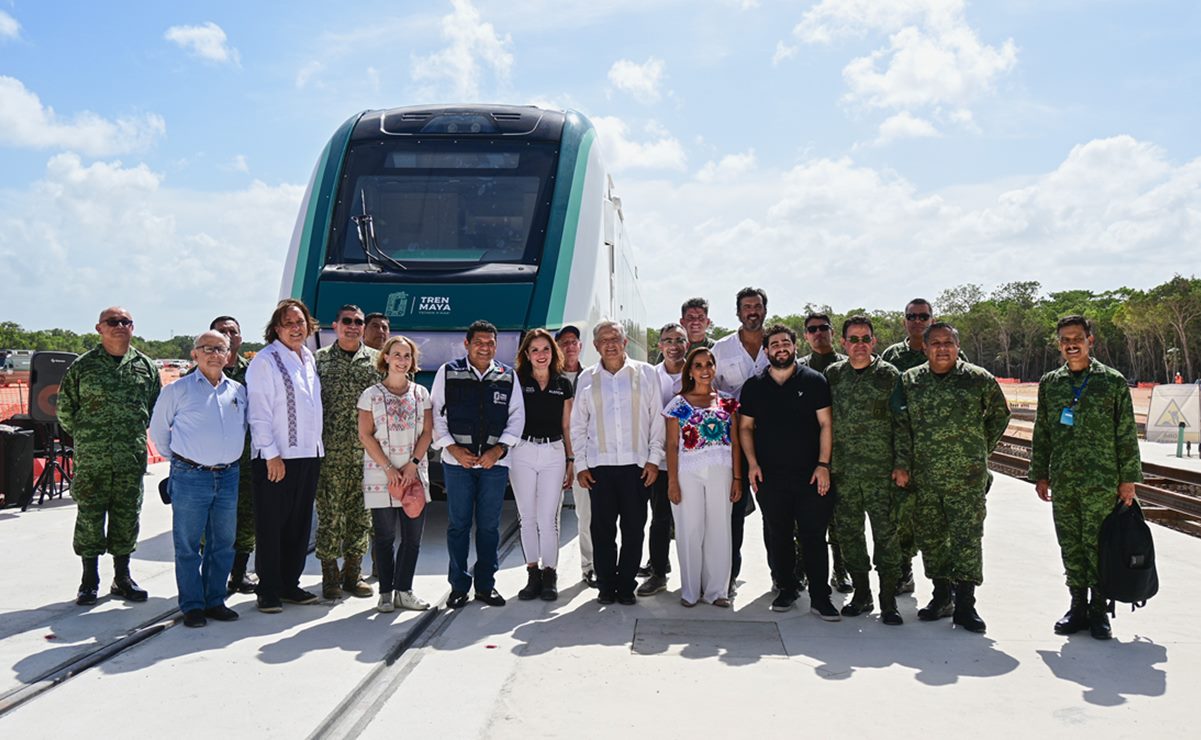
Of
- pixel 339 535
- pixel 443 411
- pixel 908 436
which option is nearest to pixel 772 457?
pixel 908 436

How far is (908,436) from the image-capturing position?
5539mm

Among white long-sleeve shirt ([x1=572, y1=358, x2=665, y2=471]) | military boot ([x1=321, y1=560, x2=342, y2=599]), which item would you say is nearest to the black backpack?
white long-sleeve shirt ([x1=572, y1=358, x2=665, y2=471])

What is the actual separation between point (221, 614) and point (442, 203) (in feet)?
13.8

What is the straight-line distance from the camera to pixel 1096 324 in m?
57.4

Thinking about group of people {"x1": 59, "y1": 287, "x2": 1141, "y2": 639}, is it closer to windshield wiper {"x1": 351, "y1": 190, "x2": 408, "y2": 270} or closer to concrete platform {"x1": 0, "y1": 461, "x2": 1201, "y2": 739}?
concrete platform {"x1": 0, "y1": 461, "x2": 1201, "y2": 739}

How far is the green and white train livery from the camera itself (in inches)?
308

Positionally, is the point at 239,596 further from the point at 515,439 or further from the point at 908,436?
the point at 908,436

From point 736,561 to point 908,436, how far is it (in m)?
1.49

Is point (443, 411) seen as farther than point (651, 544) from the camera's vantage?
No

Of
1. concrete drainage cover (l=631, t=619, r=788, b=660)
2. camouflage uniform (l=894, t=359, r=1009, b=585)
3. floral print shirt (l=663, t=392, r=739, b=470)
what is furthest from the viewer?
floral print shirt (l=663, t=392, r=739, b=470)

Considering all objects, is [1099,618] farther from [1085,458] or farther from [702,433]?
[702,433]

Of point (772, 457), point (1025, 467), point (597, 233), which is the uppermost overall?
point (597, 233)

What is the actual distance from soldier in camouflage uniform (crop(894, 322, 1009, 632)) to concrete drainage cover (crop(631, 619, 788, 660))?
3.48 ft

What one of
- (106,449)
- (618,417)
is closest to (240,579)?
(106,449)
